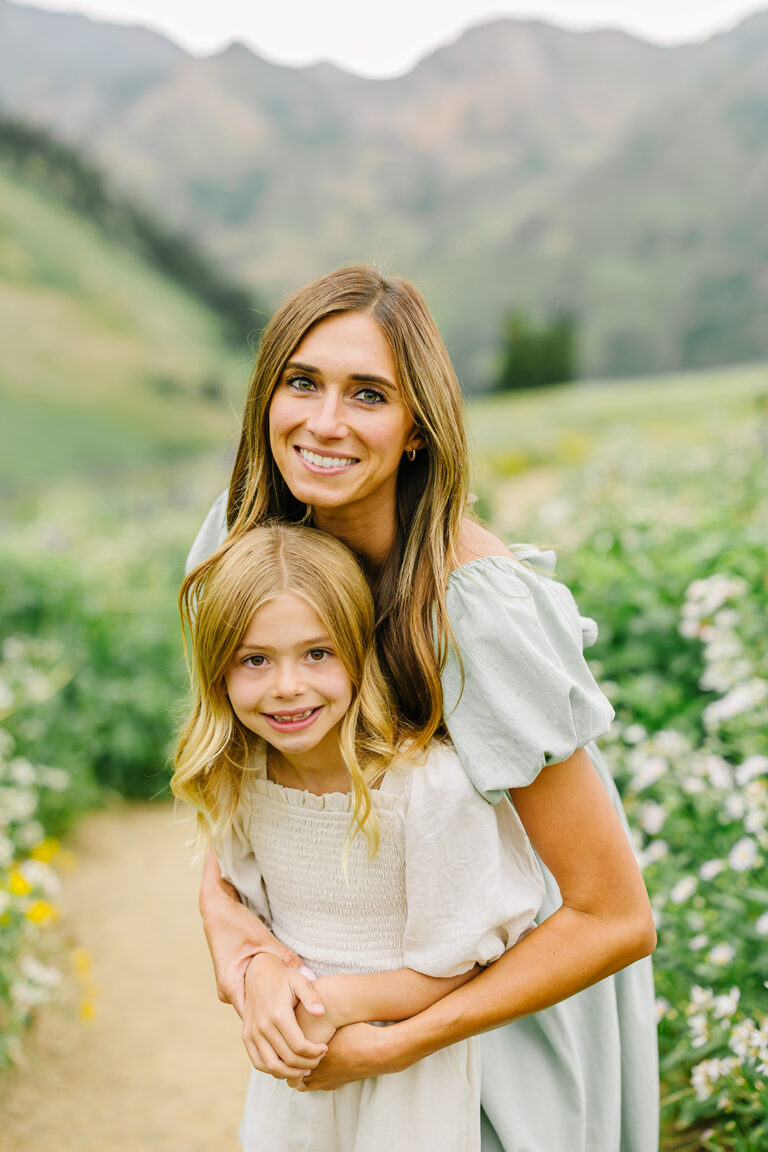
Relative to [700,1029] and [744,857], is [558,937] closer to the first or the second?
[700,1029]

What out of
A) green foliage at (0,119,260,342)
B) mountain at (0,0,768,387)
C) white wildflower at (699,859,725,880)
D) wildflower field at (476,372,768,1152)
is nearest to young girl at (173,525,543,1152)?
wildflower field at (476,372,768,1152)

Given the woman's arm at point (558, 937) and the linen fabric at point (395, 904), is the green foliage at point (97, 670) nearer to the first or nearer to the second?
the linen fabric at point (395, 904)

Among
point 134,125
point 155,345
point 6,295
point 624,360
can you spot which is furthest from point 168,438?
point 624,360

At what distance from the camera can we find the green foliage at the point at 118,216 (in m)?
7.27

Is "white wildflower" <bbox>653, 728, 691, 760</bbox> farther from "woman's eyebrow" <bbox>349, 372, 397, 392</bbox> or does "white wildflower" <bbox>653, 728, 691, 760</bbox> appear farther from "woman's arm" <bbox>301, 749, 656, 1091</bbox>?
"woman's eyebrow" <bbox>349, 372, 397, 392</bbox>

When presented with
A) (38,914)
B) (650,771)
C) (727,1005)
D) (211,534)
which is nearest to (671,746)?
(650,771)

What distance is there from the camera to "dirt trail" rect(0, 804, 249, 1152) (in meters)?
2.56

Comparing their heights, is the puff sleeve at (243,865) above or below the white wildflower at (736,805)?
above

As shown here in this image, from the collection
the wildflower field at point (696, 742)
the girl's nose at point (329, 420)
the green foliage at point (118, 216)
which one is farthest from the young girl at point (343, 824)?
the green foliage at point (118, 216)

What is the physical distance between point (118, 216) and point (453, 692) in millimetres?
7181

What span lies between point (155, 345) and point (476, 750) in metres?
6.76

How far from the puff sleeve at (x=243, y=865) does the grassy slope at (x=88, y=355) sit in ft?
19.4

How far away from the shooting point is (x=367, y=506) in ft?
4.75

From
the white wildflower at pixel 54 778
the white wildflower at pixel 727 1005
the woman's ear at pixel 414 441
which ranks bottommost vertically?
the white wildflower at pixel 54 778
